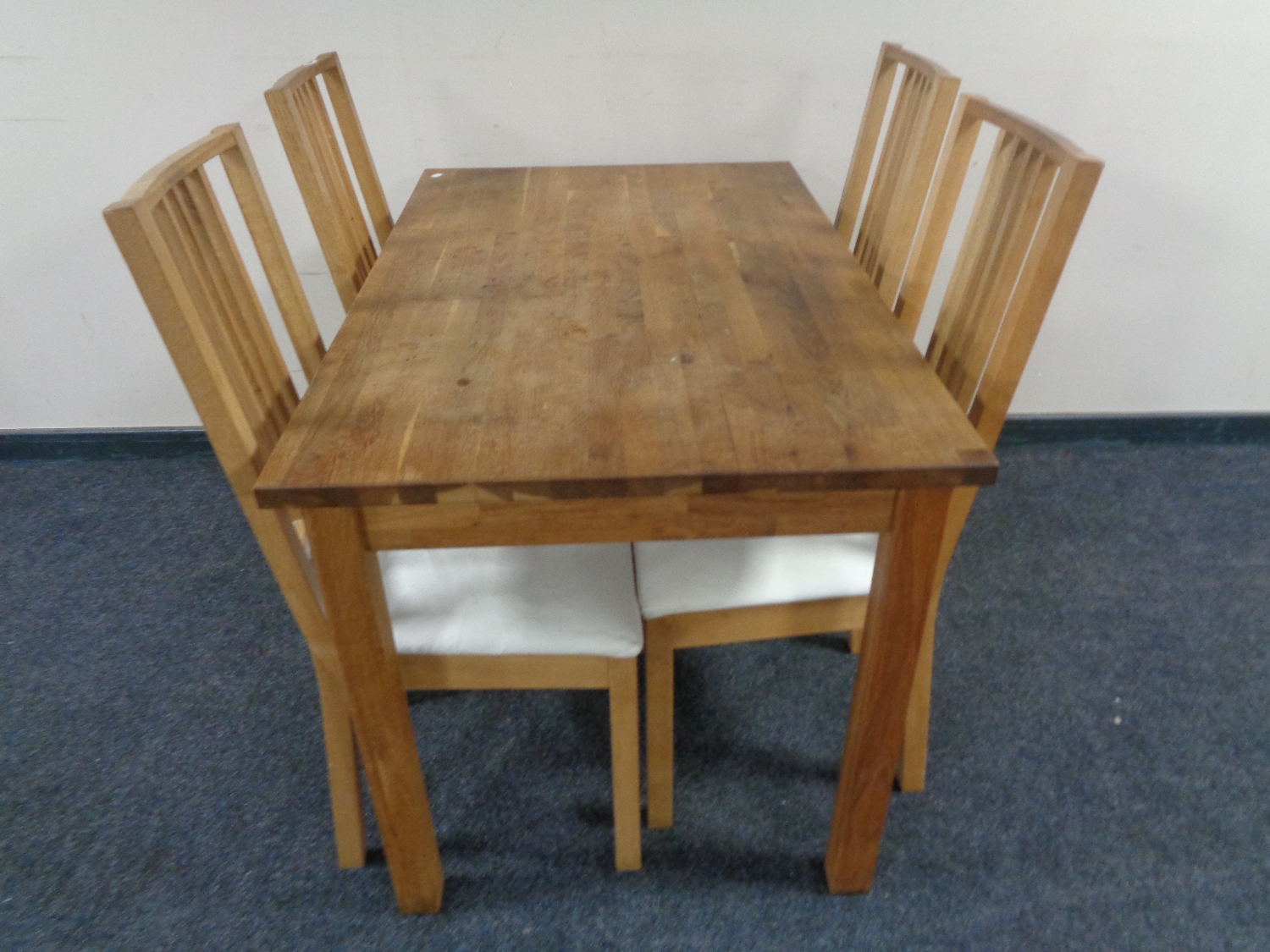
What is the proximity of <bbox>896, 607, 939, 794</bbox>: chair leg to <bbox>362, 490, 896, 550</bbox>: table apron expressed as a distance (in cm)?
41

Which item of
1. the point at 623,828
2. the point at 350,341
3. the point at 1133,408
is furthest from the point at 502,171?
the point at 1133,408

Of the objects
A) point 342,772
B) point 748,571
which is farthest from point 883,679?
point 342,772

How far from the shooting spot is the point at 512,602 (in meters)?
1.07

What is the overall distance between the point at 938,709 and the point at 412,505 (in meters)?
1.06

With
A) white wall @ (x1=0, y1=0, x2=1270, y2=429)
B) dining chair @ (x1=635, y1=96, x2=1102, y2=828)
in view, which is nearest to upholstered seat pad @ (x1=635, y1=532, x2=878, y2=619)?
dining chair @ (x1=635, y1=96, x2=1102, y2=828)

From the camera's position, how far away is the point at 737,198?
1.50 metres

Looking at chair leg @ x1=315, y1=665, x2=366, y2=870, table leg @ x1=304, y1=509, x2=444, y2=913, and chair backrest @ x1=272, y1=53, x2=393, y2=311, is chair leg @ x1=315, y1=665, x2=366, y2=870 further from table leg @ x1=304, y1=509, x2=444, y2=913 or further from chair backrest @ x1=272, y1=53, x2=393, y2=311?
chair backrest @ x1=272, y1=53, x2=393, y2=311

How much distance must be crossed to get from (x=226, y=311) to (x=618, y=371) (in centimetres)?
46

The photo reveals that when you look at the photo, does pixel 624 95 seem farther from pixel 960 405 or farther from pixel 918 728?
pixel 918 728

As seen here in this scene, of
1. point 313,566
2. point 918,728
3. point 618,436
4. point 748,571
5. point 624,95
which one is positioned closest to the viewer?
point 618,436

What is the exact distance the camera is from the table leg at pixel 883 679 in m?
0.89

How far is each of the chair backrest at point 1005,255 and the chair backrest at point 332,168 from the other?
0.89 m

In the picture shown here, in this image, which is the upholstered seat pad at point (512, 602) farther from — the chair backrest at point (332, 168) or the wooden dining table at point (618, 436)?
the chair backrest at point (332, 168)

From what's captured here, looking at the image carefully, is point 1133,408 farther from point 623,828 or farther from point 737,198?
point 623,828
